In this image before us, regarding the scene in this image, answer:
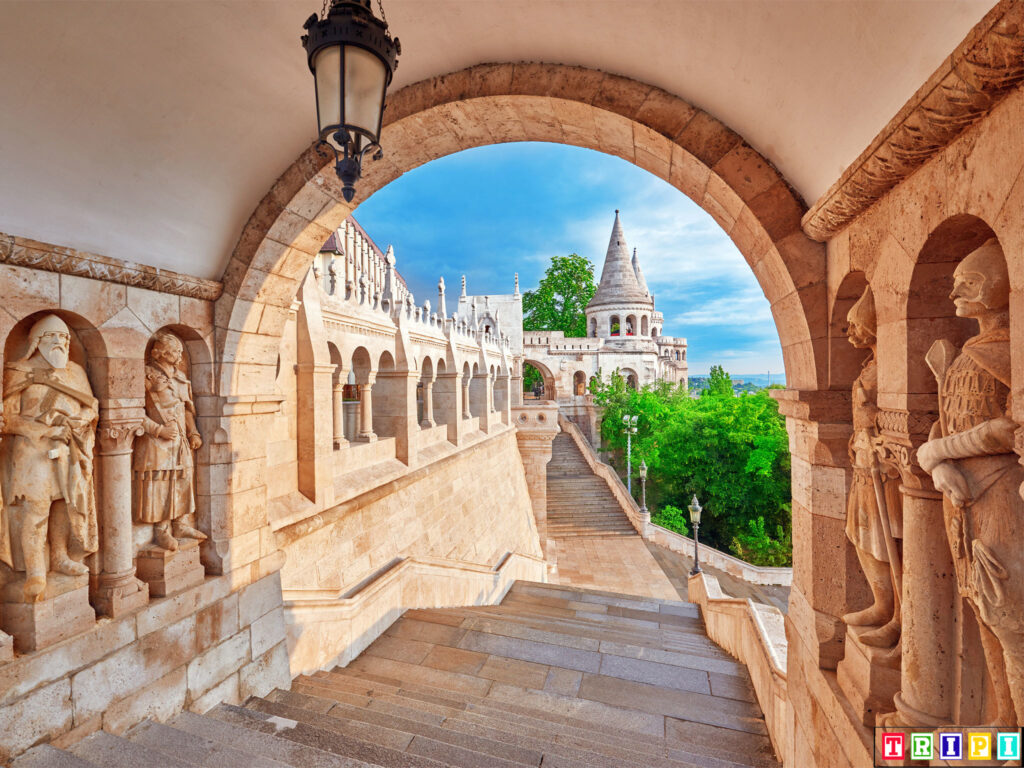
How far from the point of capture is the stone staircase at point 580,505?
18109 millimetres

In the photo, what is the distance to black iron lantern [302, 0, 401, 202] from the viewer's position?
1758mm

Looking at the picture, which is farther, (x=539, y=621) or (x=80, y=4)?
(x=539, y=621)

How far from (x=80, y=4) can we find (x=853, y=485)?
4238mm

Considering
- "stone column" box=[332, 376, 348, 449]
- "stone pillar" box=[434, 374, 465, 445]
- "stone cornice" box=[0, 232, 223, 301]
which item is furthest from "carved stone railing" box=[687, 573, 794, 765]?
"stone pillar" box=[434, 374, 465, 445]

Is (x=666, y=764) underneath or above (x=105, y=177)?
underneath

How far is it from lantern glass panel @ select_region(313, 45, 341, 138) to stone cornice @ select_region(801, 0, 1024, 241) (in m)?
1.92

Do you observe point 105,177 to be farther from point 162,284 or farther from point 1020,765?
point 1020,765

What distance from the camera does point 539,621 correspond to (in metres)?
5.39

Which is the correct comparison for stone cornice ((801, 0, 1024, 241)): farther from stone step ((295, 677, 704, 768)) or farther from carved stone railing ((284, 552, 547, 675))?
carved stone railing ((284, 552, 547, 675))

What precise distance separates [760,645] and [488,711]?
2220 millimetres

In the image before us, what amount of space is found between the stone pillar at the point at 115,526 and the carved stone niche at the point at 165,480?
13 centimetres

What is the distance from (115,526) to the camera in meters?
2.95

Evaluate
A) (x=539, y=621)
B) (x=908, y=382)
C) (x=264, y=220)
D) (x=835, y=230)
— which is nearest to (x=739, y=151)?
(x=835, y=230)

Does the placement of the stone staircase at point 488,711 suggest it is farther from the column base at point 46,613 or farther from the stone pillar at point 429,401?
the stone pillar at point 429,401
